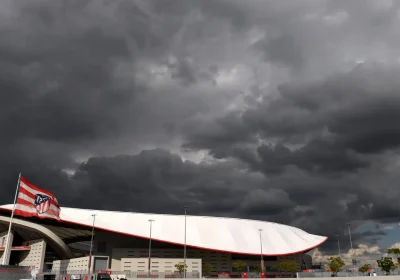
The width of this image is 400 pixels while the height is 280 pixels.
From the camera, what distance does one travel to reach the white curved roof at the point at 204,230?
84.1 m

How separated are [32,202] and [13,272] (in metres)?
8.56

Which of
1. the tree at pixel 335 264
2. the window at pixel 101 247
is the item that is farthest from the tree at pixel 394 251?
the window at pixel 101 247

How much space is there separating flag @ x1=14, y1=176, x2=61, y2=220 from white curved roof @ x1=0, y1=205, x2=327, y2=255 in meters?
35.7

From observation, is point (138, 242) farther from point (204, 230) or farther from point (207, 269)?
point (207, 269)

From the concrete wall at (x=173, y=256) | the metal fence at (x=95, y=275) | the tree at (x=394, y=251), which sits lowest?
the metal fence at (x=95, y=275)

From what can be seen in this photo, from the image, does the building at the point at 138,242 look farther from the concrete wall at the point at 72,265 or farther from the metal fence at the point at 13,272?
the metal fence at the point at 13,272

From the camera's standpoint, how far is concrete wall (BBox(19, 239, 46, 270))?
79688mm

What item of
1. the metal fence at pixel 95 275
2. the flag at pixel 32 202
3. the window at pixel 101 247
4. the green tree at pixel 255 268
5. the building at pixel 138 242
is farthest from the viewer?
the green tree at pixel 255 268

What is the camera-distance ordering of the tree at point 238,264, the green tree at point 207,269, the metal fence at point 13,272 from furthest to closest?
the tree at point 238,264
the green tree at point 207,269
the metal fence at point 13,272

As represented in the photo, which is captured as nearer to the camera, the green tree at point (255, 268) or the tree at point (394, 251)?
the green tree at point (255, 268)

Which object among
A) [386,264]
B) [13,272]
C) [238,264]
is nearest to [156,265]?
[238,264]

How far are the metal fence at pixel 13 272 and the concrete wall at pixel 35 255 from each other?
44.3m

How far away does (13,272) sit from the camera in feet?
119

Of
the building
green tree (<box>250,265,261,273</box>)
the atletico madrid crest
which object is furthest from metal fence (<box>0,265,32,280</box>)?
green tree (<box>250,265,261,273</box>)
